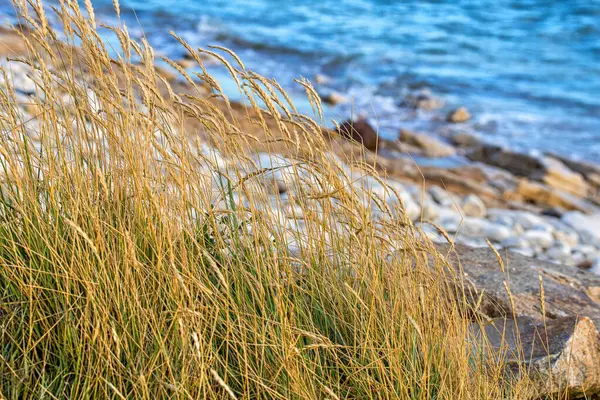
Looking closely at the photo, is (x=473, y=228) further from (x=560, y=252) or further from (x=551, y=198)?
(x=551, y=198)

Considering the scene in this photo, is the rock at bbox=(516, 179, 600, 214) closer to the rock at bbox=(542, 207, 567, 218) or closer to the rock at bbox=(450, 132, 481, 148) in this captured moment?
the rock at bbox=(542, 207, 567, 218)

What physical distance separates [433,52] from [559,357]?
12040mm

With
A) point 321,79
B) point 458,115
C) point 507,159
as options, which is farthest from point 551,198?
point 321,79

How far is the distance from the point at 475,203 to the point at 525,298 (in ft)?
12.0

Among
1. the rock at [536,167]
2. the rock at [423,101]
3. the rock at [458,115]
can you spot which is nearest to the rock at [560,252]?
→ the rock at [536,167]

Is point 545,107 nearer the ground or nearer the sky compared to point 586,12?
nearer the ground

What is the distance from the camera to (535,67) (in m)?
12.9

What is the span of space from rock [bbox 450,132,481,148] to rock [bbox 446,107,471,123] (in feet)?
2.33

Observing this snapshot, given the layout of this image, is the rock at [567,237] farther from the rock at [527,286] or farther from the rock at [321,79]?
the rock at [321,79]

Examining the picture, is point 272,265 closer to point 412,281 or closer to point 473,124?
point 412,281

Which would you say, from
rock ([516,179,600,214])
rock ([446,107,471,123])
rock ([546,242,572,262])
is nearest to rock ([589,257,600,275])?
rock ([546,242,572,262])

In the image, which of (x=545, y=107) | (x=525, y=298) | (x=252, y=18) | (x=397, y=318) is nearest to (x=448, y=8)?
(x=252, y=18)

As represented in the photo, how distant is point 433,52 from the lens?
13.9 meters

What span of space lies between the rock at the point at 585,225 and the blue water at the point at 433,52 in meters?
2.41
